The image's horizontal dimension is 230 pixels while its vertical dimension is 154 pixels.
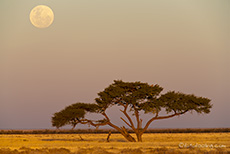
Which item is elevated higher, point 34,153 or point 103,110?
point 103,110

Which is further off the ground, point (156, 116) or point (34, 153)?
point (156, 116)

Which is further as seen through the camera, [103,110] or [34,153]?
[103,110]

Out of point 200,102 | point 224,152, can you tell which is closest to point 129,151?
point 224,152

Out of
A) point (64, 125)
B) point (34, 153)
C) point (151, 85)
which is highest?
point (151, 85)

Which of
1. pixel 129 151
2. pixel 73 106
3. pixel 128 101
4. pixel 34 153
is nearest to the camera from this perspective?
pixel 34 153

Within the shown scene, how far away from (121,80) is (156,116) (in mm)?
7308

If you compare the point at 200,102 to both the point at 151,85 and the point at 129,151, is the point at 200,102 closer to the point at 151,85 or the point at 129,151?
the point at 151,85

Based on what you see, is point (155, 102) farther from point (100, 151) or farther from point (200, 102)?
point (100, 151)

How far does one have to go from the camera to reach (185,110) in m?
60.9

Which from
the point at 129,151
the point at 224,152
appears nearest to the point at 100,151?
the point at 129,151

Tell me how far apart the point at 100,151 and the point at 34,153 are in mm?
6120

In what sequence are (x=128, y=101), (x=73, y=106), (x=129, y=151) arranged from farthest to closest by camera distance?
(x=73, y=106), (x=128, y=101), (x=129, y=151)

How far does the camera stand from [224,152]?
130ft

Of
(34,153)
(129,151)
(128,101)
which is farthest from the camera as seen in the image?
(128,101)
